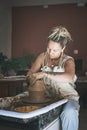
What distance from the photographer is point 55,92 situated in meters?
2.57

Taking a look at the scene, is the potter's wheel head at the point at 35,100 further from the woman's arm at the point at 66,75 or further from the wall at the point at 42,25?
the wall at the point at 42,25

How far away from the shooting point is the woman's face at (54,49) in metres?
2.50

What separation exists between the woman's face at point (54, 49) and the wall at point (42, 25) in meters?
3.83

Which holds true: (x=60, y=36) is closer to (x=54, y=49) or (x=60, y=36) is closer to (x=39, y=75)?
(x=54, y=49)

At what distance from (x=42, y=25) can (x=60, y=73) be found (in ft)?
15.6

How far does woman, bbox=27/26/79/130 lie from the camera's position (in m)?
2.42

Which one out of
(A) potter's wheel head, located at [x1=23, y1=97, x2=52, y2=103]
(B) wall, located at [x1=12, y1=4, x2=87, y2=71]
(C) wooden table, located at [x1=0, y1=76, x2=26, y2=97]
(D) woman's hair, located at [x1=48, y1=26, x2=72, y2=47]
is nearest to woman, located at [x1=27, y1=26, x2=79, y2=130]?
(D) woman's hair, located at [x1=48, y1=26, x2=72, y2=47]

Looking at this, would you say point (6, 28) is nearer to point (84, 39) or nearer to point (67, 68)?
point (84, 39)

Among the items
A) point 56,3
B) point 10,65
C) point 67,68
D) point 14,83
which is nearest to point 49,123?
point 67,68

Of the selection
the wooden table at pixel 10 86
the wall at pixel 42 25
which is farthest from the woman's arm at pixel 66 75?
the wall at pixel 42 25

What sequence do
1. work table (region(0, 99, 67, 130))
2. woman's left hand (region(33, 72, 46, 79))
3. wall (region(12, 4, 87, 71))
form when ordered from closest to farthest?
1. work table (region(0, 99, 67, 130))
2. woman's left hand (region(33, 72, 46, 79))
3. wall (region(12, 4, 87, 71))

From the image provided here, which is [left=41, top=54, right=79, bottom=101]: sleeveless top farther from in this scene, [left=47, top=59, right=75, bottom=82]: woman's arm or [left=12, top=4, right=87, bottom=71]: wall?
[left=12, top=4, right=87, bottom=71]: wall

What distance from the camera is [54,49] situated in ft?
8.24

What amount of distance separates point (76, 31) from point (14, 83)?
2.66 meters
